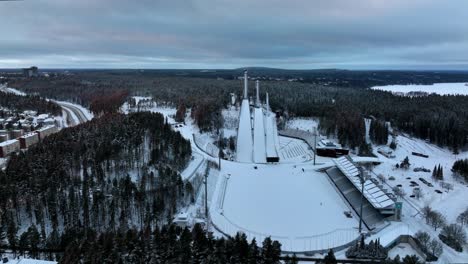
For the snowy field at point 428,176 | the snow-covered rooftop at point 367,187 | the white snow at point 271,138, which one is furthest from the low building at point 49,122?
the snowy field at point 428,176

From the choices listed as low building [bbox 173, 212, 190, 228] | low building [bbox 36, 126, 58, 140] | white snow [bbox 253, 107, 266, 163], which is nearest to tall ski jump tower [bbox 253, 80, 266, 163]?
white snow [bbox 253, 107, 266, 163]

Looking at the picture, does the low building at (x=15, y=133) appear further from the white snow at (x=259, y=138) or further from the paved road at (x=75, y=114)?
the white snow at (x=259, y=138)

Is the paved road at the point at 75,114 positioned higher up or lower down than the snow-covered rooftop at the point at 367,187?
higher up

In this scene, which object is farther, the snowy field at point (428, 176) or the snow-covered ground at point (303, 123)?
the snow-covered ground at point (303, 123)

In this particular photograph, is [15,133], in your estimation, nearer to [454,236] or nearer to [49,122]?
[49,122]

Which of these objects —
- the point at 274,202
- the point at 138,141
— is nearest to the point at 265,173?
the point at 274,202

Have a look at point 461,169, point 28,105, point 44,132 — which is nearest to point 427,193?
point 461,169
